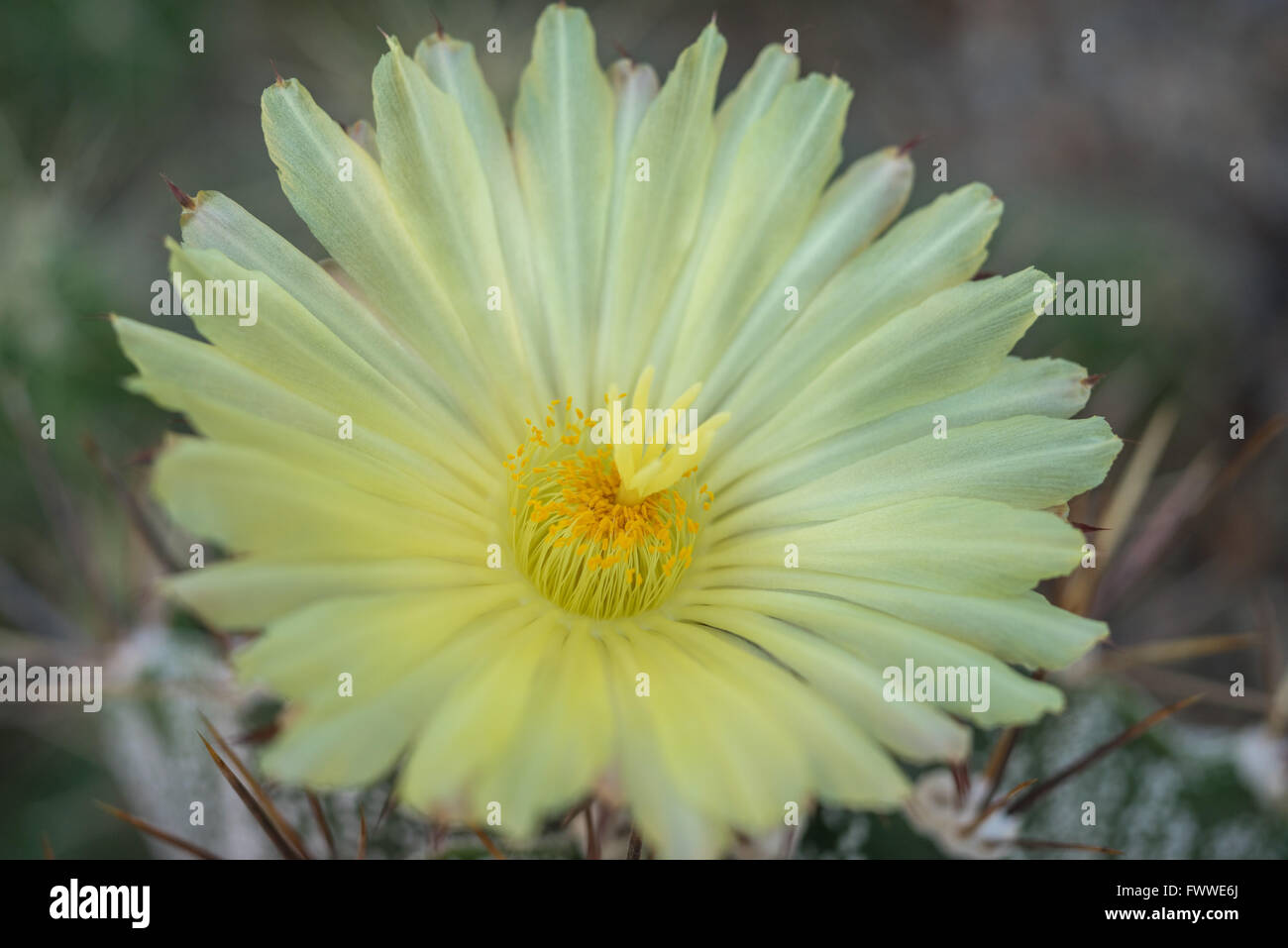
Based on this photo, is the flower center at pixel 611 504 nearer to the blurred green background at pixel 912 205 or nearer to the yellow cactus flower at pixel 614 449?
the yellow cactus flower at pixel 614 449

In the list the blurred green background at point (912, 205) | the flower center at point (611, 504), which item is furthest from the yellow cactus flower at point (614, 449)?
the blurred green background at point (912, 205)

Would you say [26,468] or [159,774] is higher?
[26,468]

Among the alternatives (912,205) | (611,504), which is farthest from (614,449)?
(912,205)
